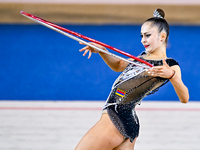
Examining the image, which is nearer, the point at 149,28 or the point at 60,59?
the point at 149,28

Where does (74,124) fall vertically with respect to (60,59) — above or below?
below

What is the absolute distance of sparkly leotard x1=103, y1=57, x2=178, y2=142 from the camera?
1.34 meters

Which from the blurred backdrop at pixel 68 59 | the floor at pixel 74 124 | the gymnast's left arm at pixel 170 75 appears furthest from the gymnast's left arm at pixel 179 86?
the blurred backdrop at pixel 68 59

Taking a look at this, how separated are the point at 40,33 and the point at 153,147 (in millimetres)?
2398

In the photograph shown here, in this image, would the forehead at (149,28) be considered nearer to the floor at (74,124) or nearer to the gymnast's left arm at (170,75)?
the gymnast's left arm at (170,75)

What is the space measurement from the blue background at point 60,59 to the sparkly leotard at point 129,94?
9.49 feet

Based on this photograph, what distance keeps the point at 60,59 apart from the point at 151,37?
2986 mm

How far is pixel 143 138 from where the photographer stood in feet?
8.87

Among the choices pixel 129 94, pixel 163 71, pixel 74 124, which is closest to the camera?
pixel 163 71

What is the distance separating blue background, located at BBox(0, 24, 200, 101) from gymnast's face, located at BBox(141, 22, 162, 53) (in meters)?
2.88

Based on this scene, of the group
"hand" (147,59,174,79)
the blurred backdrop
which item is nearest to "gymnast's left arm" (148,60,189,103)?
"hand" (147,59,174,79)

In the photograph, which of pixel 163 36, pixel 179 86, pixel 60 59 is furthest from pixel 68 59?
pixel 179 86

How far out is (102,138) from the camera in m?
1.29

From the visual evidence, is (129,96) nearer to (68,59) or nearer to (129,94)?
(129,94)
